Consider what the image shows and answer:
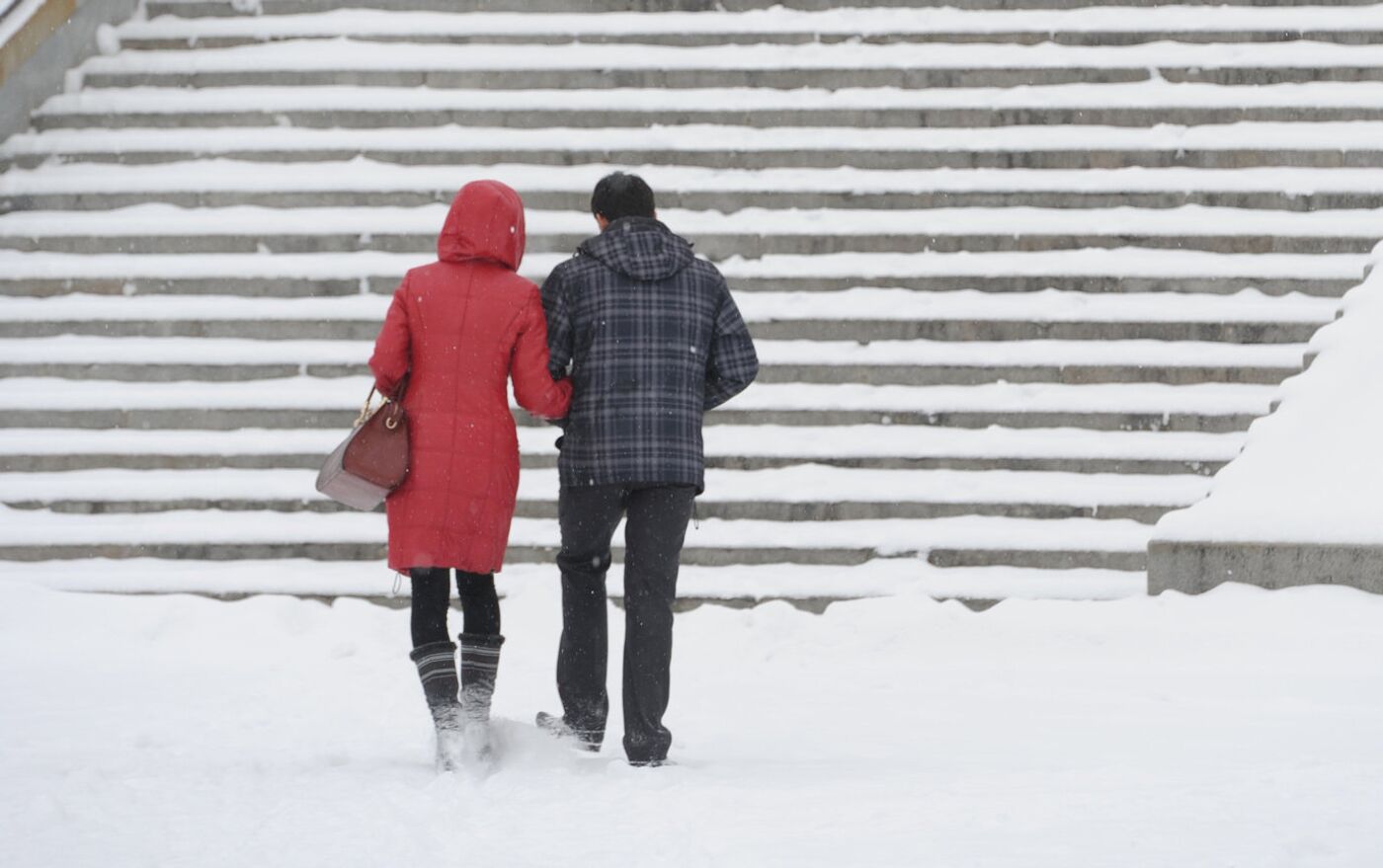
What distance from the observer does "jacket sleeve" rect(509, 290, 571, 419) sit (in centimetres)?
437

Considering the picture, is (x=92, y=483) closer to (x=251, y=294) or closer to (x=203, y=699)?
(x=251, y=294)

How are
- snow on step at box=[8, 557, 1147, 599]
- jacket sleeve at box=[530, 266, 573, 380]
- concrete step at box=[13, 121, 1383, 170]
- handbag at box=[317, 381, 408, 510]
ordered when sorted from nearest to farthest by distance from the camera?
handbag at box=[317, 381, 408, 510]
jacket sleeve at box=[530, 266, 573, 380]
snow on step at box=[8, 557, 1147, 599]
concrete step at box=[13, 121, 1383, 170]

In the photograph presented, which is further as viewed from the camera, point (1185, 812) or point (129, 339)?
point (129, 339)

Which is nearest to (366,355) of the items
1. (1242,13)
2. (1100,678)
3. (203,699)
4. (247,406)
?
(247,406)

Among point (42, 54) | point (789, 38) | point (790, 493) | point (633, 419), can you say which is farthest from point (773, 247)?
point (42, 54)

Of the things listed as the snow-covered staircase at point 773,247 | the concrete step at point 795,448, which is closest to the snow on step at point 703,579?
the snow-covered staircase at point 773,247

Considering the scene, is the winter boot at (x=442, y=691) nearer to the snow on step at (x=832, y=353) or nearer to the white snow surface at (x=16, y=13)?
the snow on step at (x=832, y=353)

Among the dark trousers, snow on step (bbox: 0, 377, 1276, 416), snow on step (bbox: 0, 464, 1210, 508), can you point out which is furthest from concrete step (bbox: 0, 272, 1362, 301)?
the dark trousers

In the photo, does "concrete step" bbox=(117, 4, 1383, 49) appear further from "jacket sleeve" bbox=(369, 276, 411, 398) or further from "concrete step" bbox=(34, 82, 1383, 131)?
"jacket sleeve" bbox=(369, 276, 411, 398)

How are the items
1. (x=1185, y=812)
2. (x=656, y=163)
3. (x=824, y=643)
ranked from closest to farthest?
(x=1185, y=812)
(x=824, y=643)
(x=656, y=163)

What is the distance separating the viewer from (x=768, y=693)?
5582mm

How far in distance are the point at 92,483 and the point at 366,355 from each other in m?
1.35

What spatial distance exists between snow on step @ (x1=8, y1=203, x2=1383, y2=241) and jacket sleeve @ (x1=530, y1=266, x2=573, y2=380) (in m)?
3.58

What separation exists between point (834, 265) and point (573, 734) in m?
3.88
